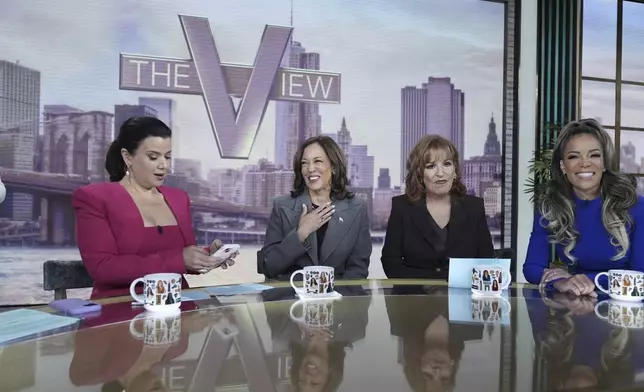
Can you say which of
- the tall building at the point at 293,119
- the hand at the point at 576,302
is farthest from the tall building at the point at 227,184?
the hand at the point at 576,302

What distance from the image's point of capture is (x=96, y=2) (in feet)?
12.3

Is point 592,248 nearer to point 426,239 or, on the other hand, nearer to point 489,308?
point 426,239

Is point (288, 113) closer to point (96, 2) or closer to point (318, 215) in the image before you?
point (96, 2)

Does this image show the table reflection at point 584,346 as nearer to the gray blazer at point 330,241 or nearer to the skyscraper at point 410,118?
the gray blazer at point 330,241

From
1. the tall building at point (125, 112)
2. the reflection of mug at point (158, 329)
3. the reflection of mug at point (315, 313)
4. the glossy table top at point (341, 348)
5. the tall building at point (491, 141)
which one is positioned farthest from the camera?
the tall building at point (491, 141)

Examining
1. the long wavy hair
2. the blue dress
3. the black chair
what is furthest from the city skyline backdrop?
the blue dress

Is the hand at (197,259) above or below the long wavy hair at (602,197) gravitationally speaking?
below

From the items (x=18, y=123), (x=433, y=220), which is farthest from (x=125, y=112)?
(x=433, y=220)

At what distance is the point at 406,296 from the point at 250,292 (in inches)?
17.3

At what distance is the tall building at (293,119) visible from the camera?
415 centimetres

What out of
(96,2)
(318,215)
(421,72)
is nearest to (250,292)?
(318,215)

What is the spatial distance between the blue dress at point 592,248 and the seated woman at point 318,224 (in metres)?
0.68

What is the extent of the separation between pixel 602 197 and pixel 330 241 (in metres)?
1.04

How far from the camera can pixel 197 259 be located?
180 cm
